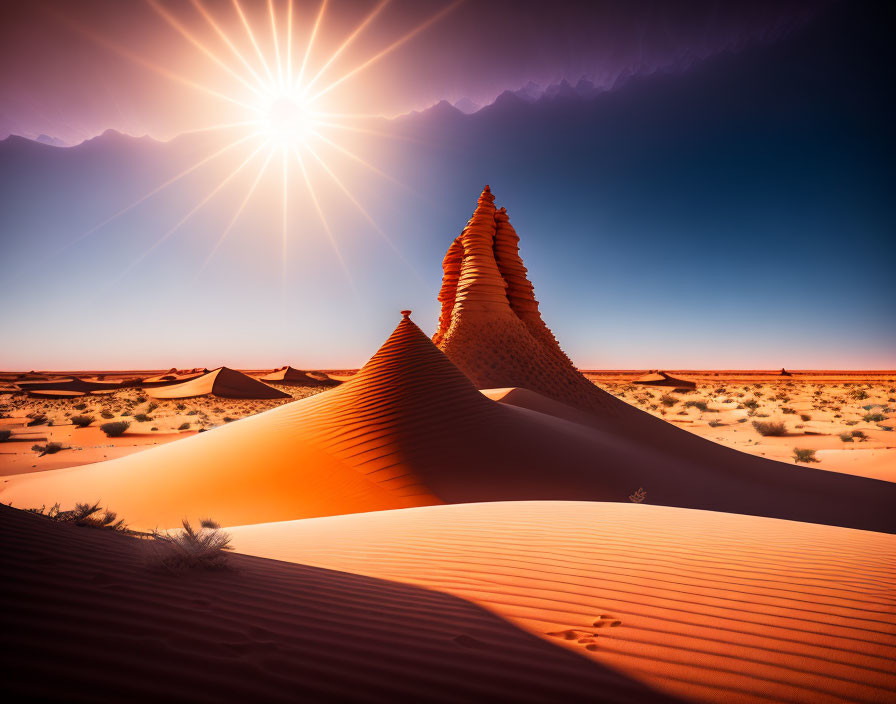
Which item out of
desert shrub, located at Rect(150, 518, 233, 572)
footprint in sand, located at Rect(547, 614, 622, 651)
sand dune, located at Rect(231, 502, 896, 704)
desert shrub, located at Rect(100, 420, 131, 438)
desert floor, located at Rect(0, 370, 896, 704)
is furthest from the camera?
desert shrub, located at Rect(100, 420, 131, 438)

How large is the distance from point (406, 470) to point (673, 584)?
6.13 meters

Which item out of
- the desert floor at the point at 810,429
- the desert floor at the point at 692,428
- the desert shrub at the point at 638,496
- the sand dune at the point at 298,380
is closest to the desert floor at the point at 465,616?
the desert shrub at the point at 638,496

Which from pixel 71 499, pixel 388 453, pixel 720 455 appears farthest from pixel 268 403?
pixel 720 455

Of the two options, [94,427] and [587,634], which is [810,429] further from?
[94,427]

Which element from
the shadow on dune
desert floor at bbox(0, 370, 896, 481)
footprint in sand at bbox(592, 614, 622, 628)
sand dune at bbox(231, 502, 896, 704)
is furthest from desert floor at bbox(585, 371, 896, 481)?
the shadow on dune

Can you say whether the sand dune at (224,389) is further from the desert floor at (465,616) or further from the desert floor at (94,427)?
the desert floor at (465,616)

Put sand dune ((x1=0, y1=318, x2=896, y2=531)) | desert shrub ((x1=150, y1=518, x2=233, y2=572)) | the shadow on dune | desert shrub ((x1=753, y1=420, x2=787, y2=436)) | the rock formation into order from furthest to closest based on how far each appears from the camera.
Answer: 1. desert shrub ((x1=753, y1=420, x2=787, y2=436))
2. the rock formation
3. sand dune ((x1=0, y1=318, x2=896, y2=531))
4. desert shrub ((x1=150, y1=518, x2=233, y2=572))
5. the shadow on dune

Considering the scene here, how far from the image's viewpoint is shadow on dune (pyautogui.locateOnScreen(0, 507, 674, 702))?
1.70m

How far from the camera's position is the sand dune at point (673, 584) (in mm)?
2051

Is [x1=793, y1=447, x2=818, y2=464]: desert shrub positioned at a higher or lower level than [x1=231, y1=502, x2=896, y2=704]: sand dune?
lower

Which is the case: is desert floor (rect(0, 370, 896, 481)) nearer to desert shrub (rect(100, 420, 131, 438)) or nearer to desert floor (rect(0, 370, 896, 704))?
desert shrub (rect(100, 420, 131, 438))

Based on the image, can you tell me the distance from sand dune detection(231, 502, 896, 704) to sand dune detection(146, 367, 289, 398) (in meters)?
37.2

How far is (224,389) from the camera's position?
39594 mm

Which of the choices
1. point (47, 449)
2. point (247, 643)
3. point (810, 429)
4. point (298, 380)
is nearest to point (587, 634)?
point (247, 643)
